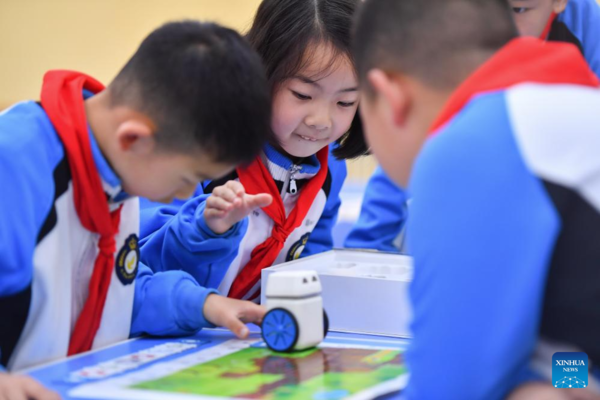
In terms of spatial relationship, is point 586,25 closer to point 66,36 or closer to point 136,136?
point 136,136

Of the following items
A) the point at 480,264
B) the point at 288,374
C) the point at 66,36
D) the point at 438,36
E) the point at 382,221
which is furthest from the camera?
the point at 66,36

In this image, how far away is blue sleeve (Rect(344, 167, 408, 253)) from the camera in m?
2.08

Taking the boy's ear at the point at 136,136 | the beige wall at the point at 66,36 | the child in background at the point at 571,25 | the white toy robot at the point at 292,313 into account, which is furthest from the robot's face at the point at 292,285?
the beige wall at the point at 66,36

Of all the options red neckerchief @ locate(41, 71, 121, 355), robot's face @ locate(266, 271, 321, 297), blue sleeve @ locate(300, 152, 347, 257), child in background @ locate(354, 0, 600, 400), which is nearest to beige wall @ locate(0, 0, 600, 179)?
blue sleeve @ locate(300, 152, 347, 257)

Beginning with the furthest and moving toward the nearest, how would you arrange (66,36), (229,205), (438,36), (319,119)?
(66,36)
(319,119)
(229,205)
(438,36)

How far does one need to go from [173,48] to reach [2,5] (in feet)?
12.7

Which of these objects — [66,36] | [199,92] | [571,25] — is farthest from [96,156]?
[66,36]

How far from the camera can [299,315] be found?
876 mm

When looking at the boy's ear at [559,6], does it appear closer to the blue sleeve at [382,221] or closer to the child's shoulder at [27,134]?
the blue sleeve at [382,221]

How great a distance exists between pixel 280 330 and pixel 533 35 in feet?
2.61

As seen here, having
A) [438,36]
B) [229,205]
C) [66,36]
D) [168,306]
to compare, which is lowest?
[168,306]

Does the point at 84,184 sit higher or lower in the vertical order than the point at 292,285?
higher

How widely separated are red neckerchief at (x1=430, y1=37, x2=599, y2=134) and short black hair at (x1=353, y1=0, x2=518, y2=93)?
3cm

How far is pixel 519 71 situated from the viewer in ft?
2.06
